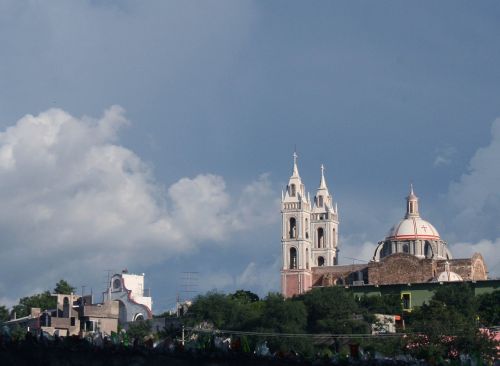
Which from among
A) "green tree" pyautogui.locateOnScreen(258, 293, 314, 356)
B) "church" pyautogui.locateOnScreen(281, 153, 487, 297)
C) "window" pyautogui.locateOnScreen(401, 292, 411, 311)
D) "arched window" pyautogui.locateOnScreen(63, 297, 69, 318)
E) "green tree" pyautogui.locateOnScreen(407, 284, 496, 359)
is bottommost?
"green tree" pyautogui.locateOnScreen(407, 284, 496, 359)

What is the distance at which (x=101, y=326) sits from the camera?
278ft

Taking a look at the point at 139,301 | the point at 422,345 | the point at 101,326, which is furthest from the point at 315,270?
the point at 422,345

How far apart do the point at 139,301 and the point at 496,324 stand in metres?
29.0

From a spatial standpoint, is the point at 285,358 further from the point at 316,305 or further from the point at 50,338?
the point at 316,305

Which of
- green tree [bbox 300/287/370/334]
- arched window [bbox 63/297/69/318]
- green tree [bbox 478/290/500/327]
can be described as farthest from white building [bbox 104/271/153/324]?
green tree [bbox 478/290/500/327]

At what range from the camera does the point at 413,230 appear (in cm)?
10450

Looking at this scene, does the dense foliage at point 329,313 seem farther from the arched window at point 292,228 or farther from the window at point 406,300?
the arched window at point 292,228

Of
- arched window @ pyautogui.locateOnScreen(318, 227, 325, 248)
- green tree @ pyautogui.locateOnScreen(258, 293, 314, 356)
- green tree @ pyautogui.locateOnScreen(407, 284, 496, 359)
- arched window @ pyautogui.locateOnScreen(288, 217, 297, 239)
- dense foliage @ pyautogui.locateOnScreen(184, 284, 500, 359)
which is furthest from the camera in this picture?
arched window @ pyautogui.locateOnScreen(318, 227, 325, 248)

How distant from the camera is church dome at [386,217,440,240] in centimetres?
10419

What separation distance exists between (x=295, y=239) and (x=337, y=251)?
9286 mm

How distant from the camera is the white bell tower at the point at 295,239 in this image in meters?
106

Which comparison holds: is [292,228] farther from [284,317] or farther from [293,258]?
[284,317]

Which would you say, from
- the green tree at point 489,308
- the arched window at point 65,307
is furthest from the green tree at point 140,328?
the green tree at point 489,308

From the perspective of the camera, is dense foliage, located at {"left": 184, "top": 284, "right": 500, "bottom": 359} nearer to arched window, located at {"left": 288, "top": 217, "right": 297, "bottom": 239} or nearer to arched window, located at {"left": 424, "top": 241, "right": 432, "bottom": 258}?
arched window, located at {"left": 424, "top": 241, "right": 432, "bottom": 258}
